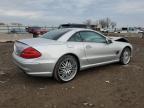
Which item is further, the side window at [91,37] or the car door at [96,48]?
the side window at [91,37]

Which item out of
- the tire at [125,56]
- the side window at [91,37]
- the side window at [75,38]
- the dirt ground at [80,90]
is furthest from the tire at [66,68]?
the tire at [125,56]

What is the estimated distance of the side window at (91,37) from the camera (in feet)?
20.6

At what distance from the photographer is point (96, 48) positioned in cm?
634

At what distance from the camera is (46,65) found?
5.21m

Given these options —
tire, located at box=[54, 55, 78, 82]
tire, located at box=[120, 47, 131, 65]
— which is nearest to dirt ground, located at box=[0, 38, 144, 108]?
tire, located at box=[54, 55, 78, 82]

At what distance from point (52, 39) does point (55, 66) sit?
946 millimetres

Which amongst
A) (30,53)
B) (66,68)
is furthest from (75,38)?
(30,53)

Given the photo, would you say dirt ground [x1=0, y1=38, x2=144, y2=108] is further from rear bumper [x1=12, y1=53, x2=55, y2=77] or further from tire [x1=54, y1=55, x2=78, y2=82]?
rear bumper [x1=12, y1=53, x2=55, y2=77]

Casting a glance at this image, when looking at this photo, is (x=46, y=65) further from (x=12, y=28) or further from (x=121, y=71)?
(x=12, y=28)

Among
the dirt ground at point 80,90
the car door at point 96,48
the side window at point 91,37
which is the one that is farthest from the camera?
the side window at point 91,37

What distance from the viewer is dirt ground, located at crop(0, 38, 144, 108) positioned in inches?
173

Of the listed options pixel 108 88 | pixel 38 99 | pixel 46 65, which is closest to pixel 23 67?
pixel 46 65

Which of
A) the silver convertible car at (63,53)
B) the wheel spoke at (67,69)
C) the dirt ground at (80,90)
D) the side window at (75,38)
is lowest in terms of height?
the dirt ground at (80,90)

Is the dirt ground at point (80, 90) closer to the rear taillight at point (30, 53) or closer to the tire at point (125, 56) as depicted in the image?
the tire at point (125, 56)
